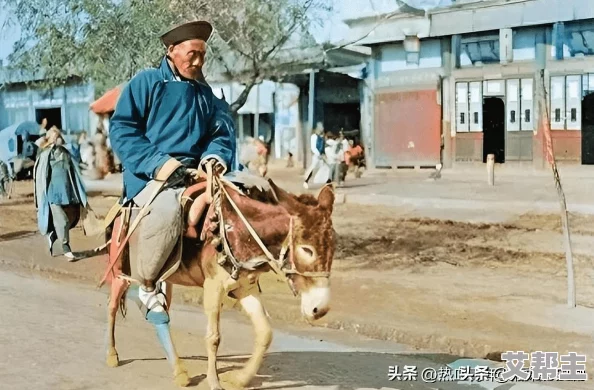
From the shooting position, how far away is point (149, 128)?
3.68 m

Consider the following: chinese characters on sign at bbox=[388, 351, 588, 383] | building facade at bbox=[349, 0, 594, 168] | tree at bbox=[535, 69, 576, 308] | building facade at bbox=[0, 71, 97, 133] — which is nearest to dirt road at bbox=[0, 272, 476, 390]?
chinese characters on sign at bbox=[388, 351, 588, 383]

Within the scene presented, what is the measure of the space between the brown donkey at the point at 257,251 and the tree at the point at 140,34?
9.28ft

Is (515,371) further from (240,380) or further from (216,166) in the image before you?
(216,166)

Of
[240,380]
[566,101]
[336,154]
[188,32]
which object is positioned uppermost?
[188,32]

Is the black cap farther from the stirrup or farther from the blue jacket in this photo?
the stirrup

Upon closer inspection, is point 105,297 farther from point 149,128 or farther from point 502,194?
point 502,194

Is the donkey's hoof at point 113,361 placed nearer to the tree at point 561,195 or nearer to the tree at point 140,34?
the tree at point 140,34

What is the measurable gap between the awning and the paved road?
172cm

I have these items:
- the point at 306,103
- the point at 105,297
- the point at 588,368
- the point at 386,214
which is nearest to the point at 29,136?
the point at 105,297

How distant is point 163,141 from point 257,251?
2.54 ft

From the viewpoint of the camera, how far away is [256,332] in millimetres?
3408

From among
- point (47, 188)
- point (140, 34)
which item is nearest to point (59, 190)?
point (47, 188)

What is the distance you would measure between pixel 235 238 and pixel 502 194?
3.07 m

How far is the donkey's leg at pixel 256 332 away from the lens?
11.1ft
